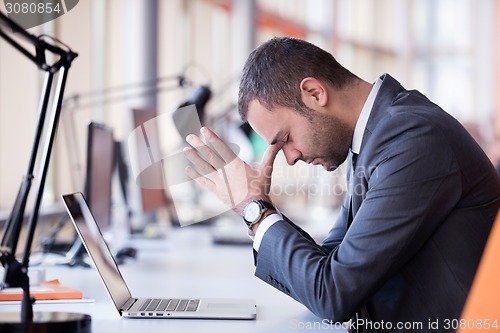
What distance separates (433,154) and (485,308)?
50 centimetres

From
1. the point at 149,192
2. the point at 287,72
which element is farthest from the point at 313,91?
the point at 149,192

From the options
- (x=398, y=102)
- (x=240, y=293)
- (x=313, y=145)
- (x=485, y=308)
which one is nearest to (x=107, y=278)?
(x=240, y=293)

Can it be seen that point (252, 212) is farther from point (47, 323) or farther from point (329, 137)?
point (47, 323)

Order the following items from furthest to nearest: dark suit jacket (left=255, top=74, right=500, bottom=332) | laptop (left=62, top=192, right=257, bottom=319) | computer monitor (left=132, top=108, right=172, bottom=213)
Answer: computer monitor (left=132, top=108, right=172, bottom=213)
laptop (left=62, top=192, right=257, bottom=319)
dark suit jacket (left=255, top=74, right=500, bottom=332)

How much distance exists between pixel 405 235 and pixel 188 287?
2.35 ft

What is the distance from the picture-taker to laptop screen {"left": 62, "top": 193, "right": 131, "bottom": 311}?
1490 mm

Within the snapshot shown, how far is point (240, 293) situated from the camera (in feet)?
5.82

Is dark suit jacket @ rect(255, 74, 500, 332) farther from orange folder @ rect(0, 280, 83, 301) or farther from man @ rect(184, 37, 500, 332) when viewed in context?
orange folder @ rect(0, 280, 83, 301)

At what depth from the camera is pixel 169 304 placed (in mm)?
1524


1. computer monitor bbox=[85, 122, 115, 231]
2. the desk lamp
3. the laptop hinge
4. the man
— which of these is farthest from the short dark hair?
computer monitor bbox=[85, 122, 115, 231]

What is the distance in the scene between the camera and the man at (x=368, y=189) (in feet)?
4.31

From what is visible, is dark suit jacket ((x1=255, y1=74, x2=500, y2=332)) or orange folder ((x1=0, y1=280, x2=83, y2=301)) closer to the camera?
dark suit jacket ((x1=255, y1=74, x2=500, y2=332))

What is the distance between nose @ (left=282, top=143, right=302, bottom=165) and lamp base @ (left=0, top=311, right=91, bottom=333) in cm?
57

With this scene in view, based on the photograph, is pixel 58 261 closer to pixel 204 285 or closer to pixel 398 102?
pixel 204 285
